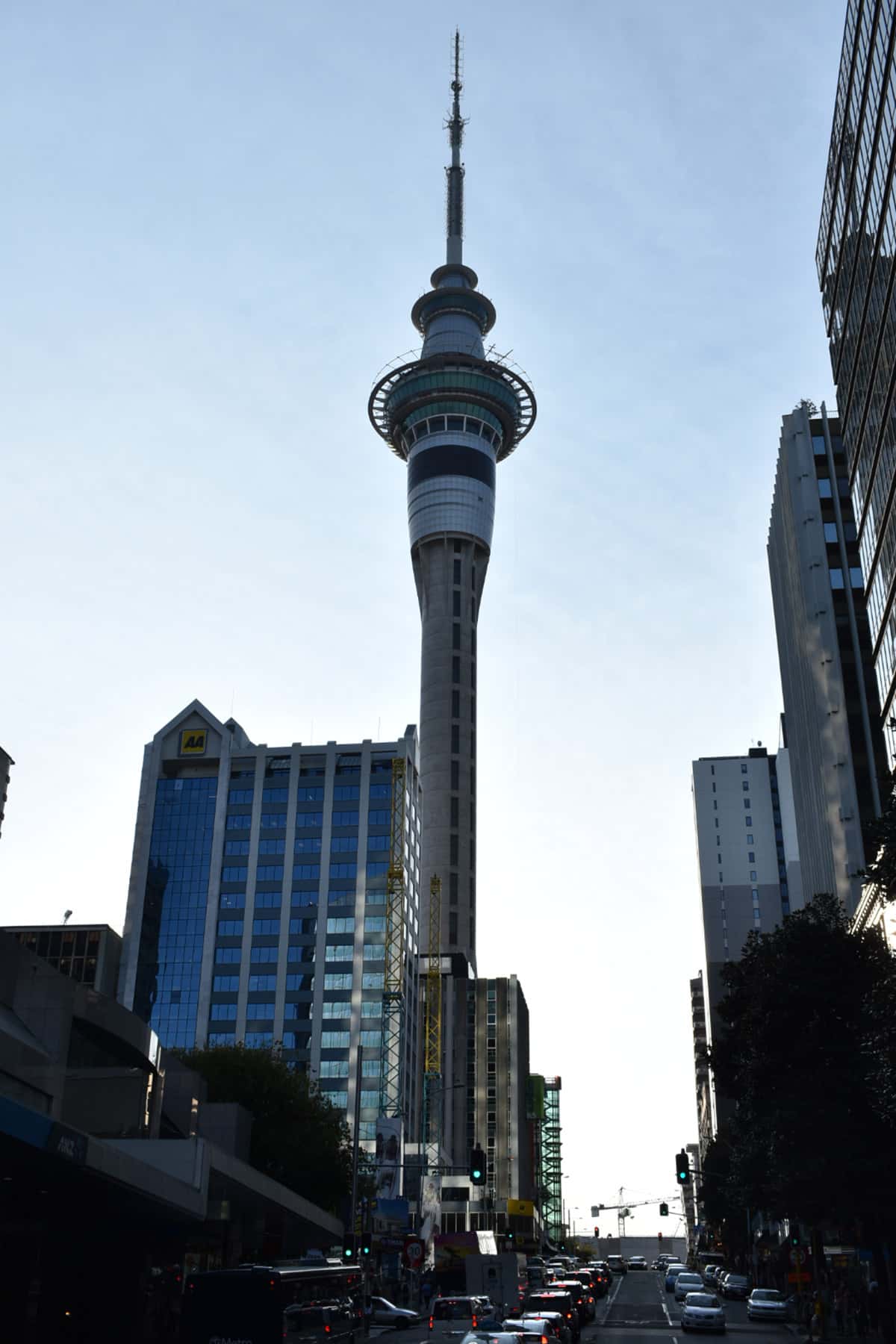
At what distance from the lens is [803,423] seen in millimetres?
110312

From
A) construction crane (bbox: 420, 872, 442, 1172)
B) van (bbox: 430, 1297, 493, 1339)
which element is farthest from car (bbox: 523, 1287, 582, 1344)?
construction crane (bbox: 420, 872, 442, 1172)

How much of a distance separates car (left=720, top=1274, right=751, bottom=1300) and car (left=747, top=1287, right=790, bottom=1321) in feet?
68.5

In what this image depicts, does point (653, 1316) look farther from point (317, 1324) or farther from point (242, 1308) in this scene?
point (242, 1308)

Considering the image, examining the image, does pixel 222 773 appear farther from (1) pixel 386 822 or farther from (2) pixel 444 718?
(2) pixel 444 718

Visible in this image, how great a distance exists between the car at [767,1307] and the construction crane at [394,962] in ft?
297

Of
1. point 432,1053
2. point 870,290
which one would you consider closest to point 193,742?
point 432,1053

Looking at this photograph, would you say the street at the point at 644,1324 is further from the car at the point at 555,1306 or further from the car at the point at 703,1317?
the car at the point at 555,1306

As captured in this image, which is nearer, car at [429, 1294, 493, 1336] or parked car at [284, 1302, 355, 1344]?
parked car at [284, 1302, 355, 1344]

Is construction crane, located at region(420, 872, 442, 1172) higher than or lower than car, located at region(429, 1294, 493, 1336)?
higher

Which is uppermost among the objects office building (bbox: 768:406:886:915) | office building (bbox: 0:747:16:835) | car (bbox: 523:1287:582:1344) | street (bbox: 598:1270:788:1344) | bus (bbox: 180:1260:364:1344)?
office building (bbox: 768:406:886:915)

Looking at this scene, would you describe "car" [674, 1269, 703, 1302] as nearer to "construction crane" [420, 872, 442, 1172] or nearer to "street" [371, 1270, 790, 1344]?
"street" [371, 1270, 790, 1344]

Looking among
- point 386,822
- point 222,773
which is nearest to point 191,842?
point 222,773

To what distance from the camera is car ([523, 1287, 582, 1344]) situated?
44250mm

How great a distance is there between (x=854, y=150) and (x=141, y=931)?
12451cm
